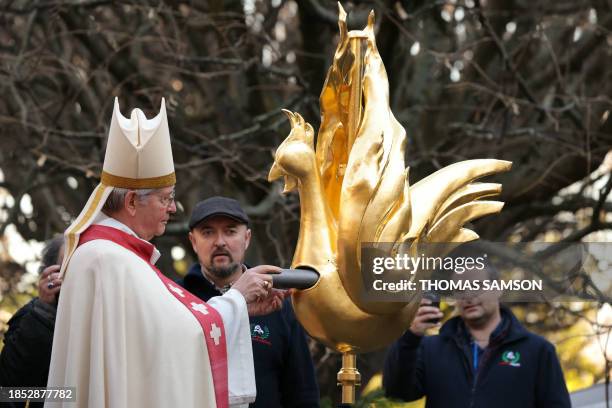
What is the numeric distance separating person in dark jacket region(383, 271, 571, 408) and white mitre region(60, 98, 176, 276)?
1.89 metres

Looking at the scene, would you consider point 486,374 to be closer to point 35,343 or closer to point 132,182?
point 35,343

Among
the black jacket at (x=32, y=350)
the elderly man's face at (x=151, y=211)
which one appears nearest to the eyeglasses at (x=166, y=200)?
the elderly man's face at (x=151, y=211)

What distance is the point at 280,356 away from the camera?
17.5ft

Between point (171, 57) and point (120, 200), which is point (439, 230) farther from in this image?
point (171, 57)

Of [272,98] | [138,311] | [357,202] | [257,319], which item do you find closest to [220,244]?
[257,319]

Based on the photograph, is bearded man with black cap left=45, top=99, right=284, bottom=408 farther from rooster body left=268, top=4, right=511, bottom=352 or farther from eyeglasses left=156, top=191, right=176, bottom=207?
rooster body left=268, top=4, right=511, bottom=352

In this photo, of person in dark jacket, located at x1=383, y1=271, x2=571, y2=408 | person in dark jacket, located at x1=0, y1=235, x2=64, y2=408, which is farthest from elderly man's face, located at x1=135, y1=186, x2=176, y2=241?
person in dark jacket, located at x1=383, y1=271, x2=571, y2=408

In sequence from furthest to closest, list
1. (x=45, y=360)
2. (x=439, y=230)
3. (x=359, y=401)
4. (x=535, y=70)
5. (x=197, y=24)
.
Result: (x=535, y=70)
(x=197, y=24)
(x=45, y=360)
(x=359, y=401)
(x=439, y=230)

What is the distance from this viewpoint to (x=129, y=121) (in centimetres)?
430

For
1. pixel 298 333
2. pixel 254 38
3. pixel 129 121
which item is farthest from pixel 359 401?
pixel 254 38

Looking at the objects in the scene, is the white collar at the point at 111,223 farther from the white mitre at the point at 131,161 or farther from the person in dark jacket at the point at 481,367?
the person in dark jacket at the point at 481,367

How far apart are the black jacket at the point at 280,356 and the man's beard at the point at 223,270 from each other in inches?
1.9

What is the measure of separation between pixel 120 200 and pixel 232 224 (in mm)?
1198

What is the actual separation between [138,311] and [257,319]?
1.37 metres
